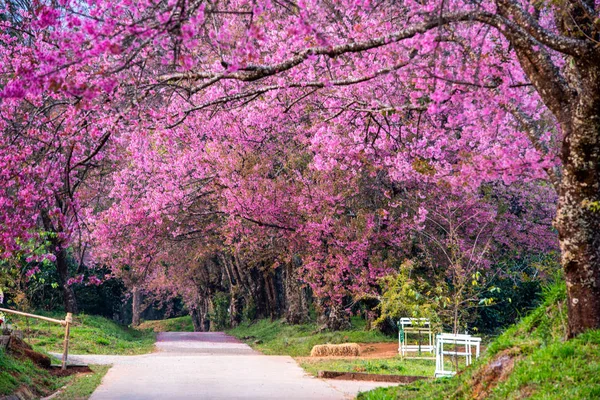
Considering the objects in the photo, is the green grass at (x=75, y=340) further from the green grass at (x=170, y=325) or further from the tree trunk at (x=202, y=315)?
the green grass at (x=170, y=325)

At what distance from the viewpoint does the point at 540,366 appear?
8.04 meters

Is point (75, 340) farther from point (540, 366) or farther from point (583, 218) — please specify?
point (583, 218)

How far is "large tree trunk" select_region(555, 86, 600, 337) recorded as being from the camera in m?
8.32

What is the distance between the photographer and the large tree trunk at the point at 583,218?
328 inches

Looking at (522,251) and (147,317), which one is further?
(147,317)

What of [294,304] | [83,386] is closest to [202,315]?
[294,304]

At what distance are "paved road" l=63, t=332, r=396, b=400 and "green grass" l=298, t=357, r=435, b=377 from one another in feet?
1.60

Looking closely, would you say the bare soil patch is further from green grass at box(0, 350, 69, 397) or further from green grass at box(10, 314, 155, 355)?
green grass at box(10, 314, 155, 355)

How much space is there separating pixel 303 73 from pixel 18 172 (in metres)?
6.88

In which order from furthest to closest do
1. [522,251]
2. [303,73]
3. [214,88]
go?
[522,251] → [214,88] → [303,73]

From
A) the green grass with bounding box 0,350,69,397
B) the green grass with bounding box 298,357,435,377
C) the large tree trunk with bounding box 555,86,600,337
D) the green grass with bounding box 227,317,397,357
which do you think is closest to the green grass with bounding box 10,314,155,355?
the green grass with bounding box 227,317,397,357

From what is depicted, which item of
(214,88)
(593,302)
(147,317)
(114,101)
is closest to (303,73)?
(214,88)

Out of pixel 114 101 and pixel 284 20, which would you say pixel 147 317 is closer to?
pixel 284 20

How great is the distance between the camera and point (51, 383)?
44.3 feet
